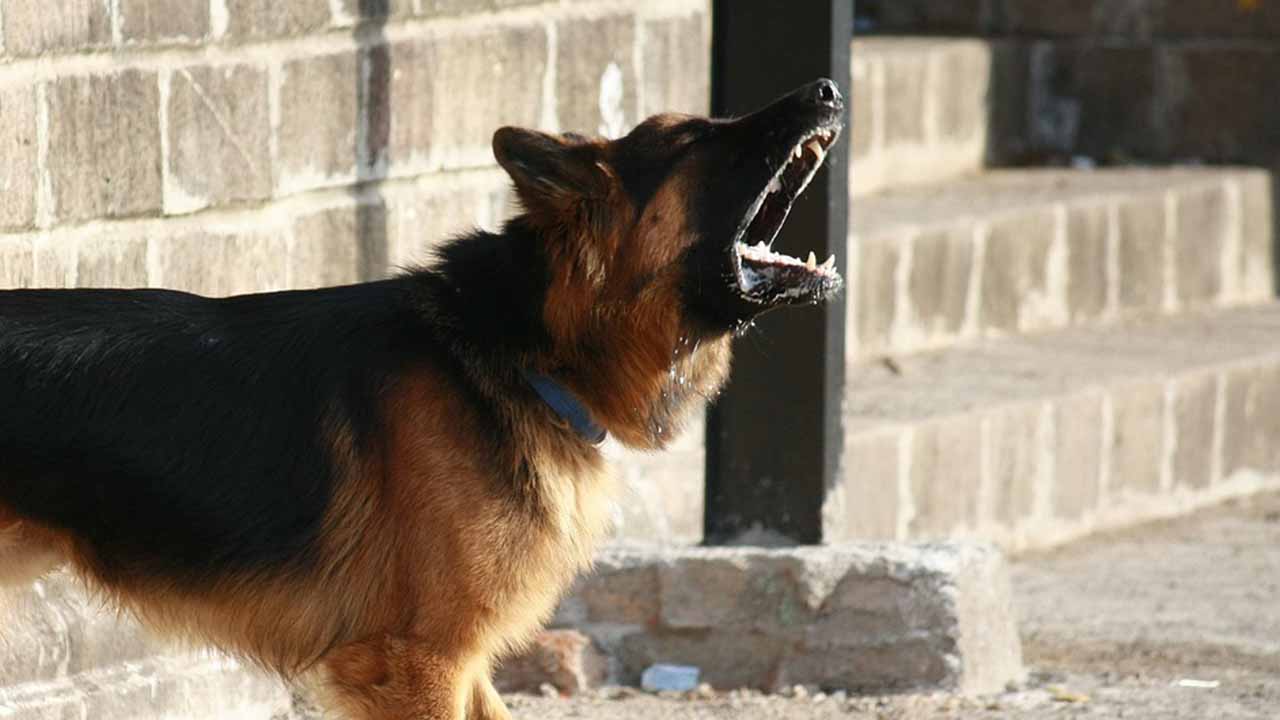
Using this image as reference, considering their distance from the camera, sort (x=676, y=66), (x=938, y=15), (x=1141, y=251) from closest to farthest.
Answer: (x=676, y=66), (x=1141, y=251), (x=938, y=15)

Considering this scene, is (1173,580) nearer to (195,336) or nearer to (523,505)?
(523,505)

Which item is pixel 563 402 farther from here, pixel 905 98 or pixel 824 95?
pixel 905 98

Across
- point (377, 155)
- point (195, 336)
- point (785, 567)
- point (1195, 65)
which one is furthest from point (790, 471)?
point (1195, 65)

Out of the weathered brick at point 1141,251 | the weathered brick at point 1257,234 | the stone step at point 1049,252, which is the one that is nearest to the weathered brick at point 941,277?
the stone step at point 1049,252

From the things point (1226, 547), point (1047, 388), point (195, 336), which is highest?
point (195, 336)

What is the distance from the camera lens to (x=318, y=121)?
5984 millimetres

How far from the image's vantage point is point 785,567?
6164 mm

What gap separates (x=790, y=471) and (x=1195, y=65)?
18.3ft

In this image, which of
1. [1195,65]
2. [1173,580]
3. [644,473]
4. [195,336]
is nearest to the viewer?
[195,336]

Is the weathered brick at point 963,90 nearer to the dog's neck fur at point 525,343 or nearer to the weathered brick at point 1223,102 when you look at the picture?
the weathered brick at point 1223,102

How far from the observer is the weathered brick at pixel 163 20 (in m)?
5.42

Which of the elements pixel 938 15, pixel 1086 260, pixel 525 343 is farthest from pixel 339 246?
pixel 938 15

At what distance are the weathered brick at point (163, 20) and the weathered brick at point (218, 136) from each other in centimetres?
9

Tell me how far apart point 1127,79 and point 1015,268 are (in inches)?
84.5
